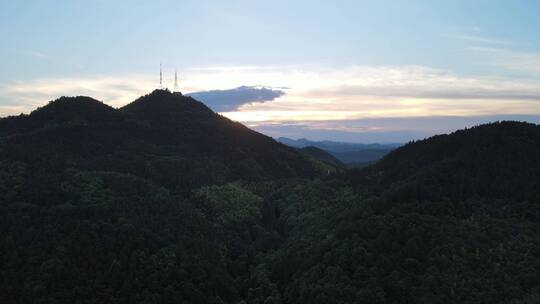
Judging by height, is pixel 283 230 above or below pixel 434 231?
below

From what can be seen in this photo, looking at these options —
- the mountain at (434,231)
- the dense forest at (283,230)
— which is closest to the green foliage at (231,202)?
the dense forest at (283,230)

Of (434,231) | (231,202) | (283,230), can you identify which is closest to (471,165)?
(434,231)

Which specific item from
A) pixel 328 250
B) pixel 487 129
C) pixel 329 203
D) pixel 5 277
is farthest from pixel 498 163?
pixel 5 277

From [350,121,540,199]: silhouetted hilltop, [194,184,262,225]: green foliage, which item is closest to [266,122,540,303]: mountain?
[350,121,540,199]: silhouetted hilltop

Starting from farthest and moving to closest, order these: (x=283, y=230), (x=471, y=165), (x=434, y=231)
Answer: (x=283, y=230), (x=471, y=165), (x=434, y=231)

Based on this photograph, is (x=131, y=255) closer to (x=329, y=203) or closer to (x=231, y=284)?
(x=231, y=284)

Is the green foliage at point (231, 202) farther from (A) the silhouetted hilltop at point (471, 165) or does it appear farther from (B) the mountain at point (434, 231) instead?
(A) the silhouetted hilltop at point (471, 165)

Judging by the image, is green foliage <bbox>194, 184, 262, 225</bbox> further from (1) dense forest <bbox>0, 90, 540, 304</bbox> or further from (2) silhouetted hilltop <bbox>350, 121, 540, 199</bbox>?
(2) silhouetted hilltop <bbox>350, 121, 540, 199</bbox>

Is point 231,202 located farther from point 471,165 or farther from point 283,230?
point 471,165
